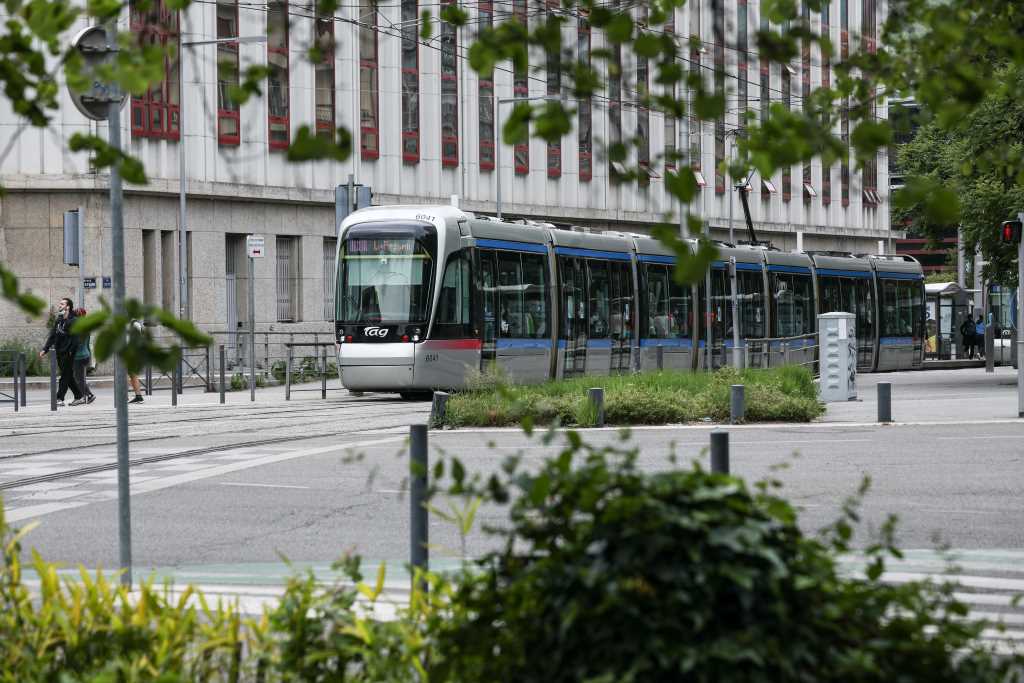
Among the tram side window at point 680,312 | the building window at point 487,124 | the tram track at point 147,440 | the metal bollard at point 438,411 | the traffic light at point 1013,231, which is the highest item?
the building window at point 487,124

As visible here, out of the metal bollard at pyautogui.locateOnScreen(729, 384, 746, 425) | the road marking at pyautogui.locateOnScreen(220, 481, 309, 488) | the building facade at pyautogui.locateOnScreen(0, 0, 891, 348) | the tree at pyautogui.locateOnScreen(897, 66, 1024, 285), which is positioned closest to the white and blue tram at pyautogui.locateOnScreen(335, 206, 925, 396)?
the building facade at pyautogui.locateOnScreen(0, 0, 891, 348)

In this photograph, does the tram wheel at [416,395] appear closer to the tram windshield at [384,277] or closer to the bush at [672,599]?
the tram windshield at [384,277]

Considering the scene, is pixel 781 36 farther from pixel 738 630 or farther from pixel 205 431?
pixel 205 431

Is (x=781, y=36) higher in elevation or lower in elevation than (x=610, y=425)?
higher

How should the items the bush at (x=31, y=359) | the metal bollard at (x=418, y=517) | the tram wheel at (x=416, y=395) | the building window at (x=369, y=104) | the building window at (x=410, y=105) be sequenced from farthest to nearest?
the building window at (x=410, y=105)
the building window at (x=369, y=104)
the bush at (x=31, y=359)
the tram wheel at (x=416, y=395)
the metal bollard at (x=418, y=517)

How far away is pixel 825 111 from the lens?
22.7ft

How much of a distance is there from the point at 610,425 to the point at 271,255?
27.5 meters

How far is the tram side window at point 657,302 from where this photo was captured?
33219 mm

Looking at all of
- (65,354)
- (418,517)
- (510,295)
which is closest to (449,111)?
(510,295)

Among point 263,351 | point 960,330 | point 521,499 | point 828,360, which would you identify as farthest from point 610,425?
point 960,330

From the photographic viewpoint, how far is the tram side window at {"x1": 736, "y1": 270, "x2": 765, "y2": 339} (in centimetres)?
3678

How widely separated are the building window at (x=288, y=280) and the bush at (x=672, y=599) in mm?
42881

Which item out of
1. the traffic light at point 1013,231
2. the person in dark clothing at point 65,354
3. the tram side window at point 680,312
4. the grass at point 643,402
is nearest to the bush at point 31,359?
the person in dark clothing at point 65,354

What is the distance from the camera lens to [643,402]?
67.1ft
